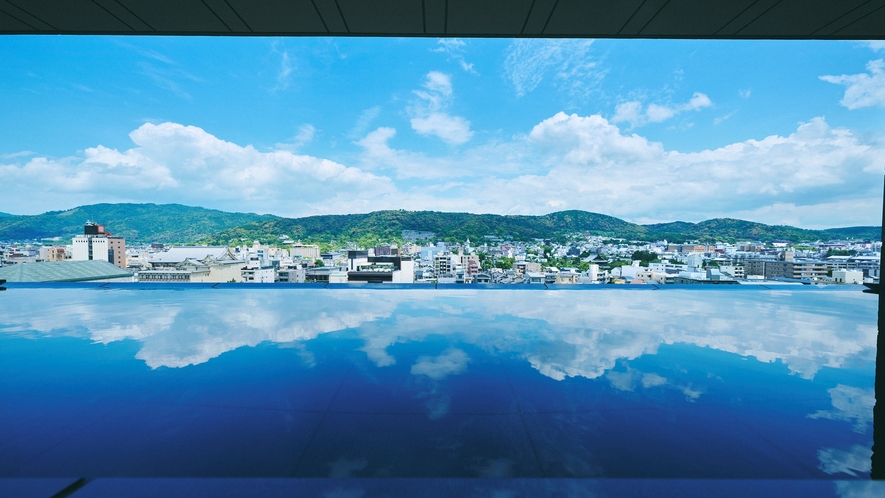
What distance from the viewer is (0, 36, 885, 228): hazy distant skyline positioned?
14.4 feet

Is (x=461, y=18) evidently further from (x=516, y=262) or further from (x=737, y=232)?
(x=516, y=262)

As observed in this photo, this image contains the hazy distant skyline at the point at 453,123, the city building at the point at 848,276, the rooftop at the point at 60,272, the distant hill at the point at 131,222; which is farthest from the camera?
the distant hill at the point at 131,222

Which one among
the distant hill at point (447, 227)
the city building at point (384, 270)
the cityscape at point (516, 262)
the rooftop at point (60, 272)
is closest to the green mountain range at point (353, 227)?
the distant hill at point (447, 227)

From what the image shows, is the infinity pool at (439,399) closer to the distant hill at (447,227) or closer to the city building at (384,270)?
the distant hill at (447,227)

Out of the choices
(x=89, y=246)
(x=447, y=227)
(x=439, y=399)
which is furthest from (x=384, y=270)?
(x=439, y=399)

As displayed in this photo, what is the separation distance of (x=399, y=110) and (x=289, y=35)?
3170 centimetres

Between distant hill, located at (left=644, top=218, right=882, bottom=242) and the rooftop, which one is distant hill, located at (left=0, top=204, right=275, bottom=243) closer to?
the rooftop

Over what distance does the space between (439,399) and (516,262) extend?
969 inches

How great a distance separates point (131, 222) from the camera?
18109 mm

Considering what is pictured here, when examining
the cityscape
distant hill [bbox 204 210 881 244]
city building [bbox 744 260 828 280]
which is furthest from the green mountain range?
city building [bbox 744 260 828 280]

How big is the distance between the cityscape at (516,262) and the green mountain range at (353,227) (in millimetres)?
700

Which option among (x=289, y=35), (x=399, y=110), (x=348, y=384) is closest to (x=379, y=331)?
(x=348, y=384)

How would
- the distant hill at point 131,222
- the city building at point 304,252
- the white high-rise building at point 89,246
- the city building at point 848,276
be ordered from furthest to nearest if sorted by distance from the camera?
the city building at point 304,252 → the distant hill at point 131,222 → the white high-rise building at point 89,246 → the city building at point 848,276

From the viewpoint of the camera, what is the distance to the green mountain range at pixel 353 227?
45.0 ft
